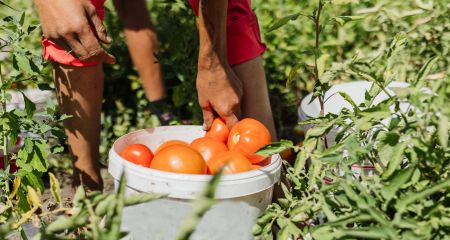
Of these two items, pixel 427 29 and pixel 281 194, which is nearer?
pixel 281 194

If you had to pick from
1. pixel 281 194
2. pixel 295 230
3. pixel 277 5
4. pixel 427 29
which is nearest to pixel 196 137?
pixel 281 194

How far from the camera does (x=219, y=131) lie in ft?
6.75

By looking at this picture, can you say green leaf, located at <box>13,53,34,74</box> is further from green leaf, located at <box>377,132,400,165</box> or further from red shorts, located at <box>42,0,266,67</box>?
green leaf, located at <box>377,132,400,165</box>

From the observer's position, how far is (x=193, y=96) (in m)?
2.87

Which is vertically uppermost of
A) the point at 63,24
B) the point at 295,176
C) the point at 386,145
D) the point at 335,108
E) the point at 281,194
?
the point at 63,24

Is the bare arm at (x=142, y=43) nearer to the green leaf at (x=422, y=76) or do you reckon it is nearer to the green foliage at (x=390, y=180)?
the green foliage at (x=390, y=180)

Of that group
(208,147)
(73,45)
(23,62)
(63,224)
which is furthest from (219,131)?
(63,224)

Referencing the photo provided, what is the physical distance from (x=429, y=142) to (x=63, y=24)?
1.16 meters

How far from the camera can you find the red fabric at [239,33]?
2.37 meters

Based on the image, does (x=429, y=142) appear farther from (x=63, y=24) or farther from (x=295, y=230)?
(x=63, y=24)

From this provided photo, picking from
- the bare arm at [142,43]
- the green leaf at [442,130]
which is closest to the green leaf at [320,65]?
the green leaf at [442,130]

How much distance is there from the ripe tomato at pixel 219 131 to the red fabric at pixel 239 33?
38 cm

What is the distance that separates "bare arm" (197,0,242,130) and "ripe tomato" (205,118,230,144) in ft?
0.06

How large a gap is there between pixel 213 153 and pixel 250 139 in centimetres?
14
